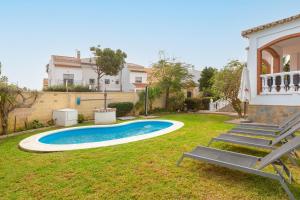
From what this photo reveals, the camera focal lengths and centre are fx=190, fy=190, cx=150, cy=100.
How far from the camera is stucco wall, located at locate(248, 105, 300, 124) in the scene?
10265mm

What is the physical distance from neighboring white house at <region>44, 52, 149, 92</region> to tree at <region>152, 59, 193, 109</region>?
15052 mm

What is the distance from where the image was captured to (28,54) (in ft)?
70.9

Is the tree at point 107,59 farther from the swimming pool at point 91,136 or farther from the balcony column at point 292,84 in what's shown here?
the balcony column at point 292,84

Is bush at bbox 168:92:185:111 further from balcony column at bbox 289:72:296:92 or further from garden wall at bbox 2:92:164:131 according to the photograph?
balcony column at bbox 289:72:296:92

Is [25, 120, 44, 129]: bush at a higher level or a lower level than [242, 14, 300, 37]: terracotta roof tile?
lower

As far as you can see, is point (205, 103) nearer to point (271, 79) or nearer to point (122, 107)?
point (122, 107)

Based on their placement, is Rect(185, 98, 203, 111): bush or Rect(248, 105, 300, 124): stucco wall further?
Rect(185, 98, 203, 111): bush

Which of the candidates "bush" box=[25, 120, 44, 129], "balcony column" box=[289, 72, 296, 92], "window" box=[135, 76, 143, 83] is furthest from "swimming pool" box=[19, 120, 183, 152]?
"window" box=[135, 76, 143, 83]

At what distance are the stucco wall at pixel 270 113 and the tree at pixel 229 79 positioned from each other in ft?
11.1

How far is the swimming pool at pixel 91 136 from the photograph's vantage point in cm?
752

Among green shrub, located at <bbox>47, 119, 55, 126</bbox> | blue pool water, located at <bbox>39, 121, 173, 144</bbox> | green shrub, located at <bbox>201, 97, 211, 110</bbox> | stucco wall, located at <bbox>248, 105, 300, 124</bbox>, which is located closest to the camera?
blue pool water, located at <bbox>39, 121, 173, 144</bbox>

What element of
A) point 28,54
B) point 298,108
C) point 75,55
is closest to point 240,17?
point 298,108

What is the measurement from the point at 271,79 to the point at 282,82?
0.77 meters

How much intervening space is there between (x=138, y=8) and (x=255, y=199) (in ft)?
52.0
